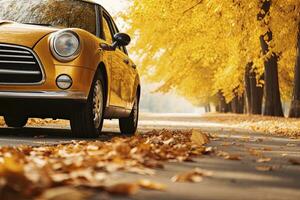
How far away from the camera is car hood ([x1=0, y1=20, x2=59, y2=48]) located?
8294mm

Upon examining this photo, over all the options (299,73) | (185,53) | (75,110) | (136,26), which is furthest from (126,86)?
(185,53)

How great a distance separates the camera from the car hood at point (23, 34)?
829cm

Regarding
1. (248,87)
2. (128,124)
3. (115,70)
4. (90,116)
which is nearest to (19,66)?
(90,116)

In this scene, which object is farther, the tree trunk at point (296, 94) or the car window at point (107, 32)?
the tree trunk at point (296, 94)

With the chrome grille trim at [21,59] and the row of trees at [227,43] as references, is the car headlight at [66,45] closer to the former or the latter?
the chrome grille trim at [21,59]

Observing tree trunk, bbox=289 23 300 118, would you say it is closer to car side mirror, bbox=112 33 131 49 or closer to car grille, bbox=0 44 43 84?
car side mirror, bbox=112 33 131 49

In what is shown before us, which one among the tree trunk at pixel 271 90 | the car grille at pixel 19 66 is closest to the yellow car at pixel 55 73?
the car grille at pixel 19 66

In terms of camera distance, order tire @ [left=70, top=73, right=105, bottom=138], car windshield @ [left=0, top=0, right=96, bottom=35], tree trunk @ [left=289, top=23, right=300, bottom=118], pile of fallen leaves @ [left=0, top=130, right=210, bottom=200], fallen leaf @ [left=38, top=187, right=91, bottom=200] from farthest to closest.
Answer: tree trunk @ [left=289, top=23, right=300, bottom=118], car windshield @ [left=0, top=0, right=96, bottom=35], tire @ [left=70, top=73, right=105, bottom=138], pile of fallen leaves @ [left=0, top=130, right=210, bottom=200], fallen leaf @ [left=38, top=187, right=91, bottom=200]

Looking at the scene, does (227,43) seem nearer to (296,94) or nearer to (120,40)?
(296,94)

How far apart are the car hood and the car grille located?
7cm

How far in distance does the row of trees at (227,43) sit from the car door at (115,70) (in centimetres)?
616

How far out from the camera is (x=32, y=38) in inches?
327

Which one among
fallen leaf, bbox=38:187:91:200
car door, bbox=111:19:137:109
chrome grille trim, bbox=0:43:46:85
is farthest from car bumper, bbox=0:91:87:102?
fallen leaf, bbox=38:187:91:200

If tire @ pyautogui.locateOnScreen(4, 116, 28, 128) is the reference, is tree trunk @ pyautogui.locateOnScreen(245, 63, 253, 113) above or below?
above
